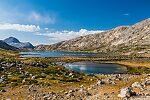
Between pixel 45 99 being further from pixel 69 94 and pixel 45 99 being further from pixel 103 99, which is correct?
pixel 103 99

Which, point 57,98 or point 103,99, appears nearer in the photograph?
point 103,99

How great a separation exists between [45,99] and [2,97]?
23.9 ft

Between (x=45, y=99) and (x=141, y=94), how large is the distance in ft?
37.7

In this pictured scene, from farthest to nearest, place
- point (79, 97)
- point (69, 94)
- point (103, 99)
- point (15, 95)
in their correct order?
point (15, 95), point (69, 94), point (79, 97), point (103, 99)

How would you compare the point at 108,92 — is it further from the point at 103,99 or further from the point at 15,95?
the point at 15,95

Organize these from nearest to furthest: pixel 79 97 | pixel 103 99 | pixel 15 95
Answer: pixel 103 99 → pixel 79 97 → pixel 15 95

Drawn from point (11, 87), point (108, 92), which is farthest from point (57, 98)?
point (11, 87)

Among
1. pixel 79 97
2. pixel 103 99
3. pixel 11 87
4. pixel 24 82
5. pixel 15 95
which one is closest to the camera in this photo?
pixel 103 99

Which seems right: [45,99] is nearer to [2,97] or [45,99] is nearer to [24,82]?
[2,97]

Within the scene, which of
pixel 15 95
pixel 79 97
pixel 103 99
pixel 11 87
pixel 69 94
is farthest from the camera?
pixel 11 87

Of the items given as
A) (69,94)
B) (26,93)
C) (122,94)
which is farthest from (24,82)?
(122,94)

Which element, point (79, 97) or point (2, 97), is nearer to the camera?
point (79, 97)

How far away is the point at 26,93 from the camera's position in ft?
135

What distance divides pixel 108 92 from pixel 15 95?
1341cm
